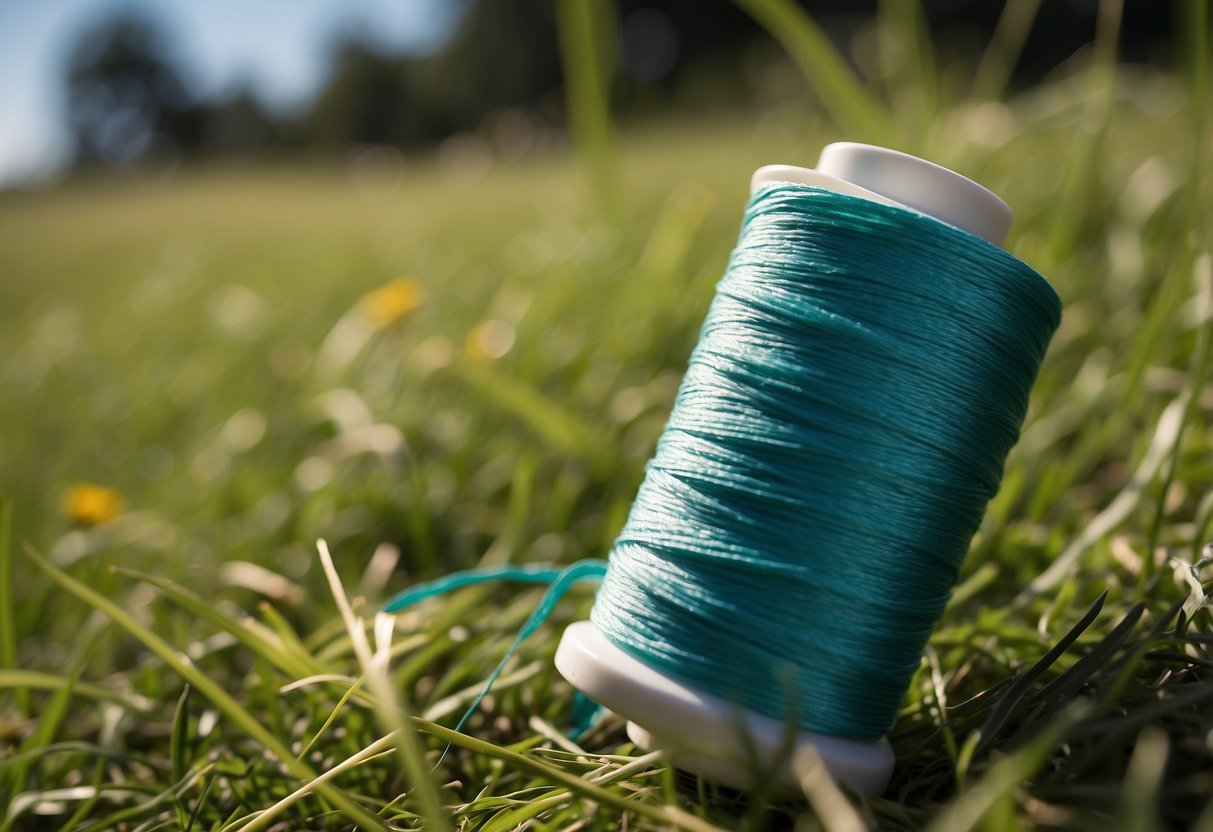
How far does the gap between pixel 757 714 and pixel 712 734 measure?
0.12 feet

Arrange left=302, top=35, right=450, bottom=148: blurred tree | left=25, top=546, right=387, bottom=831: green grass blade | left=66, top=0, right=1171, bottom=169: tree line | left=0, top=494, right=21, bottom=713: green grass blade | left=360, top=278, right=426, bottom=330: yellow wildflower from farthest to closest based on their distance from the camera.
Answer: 1. left=302, top=35, right=450, bottom=148: blurred tree
2. left=66, top=0, right=1171, bottom=169: tree line
3. left=360, top=278, right=426, bottom=330: yellow wildflower
4. left=0, top=494, right=21, bottom=713: green grass blade
5. left=25, top=546, right=387, bottom=831: green grass blade

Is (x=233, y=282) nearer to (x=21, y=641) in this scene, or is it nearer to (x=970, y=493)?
(x=21, y=641)

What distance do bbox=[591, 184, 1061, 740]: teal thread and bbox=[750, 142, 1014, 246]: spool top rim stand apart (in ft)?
0.08

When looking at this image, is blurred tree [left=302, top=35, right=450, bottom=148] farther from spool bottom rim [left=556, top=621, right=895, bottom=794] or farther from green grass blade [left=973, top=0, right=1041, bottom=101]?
spool bottom rim [left=556, top=621, right=895, bottom=794]

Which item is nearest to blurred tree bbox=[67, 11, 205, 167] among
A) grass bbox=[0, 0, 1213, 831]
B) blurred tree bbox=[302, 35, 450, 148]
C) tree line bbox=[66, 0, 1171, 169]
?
tree line bbox=[66, 0, 1171, 169]

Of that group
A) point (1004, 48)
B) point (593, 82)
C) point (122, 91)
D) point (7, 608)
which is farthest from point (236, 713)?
point (122, 91)

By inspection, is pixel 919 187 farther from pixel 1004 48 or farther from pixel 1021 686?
pixel 1004 48

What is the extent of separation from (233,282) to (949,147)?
2.70m

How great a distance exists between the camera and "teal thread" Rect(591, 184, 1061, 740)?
62cm

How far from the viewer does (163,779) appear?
76 centimetres

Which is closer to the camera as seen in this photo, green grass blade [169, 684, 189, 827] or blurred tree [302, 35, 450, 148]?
green grass blade [169, 684, 189, 827]

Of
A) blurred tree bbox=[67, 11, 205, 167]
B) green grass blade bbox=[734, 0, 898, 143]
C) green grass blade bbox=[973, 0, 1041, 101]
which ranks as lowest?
blurred tree bbox=[67, 11, 205, 167]

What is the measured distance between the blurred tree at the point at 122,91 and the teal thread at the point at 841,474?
33.3m

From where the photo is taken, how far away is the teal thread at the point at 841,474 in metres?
0.62
